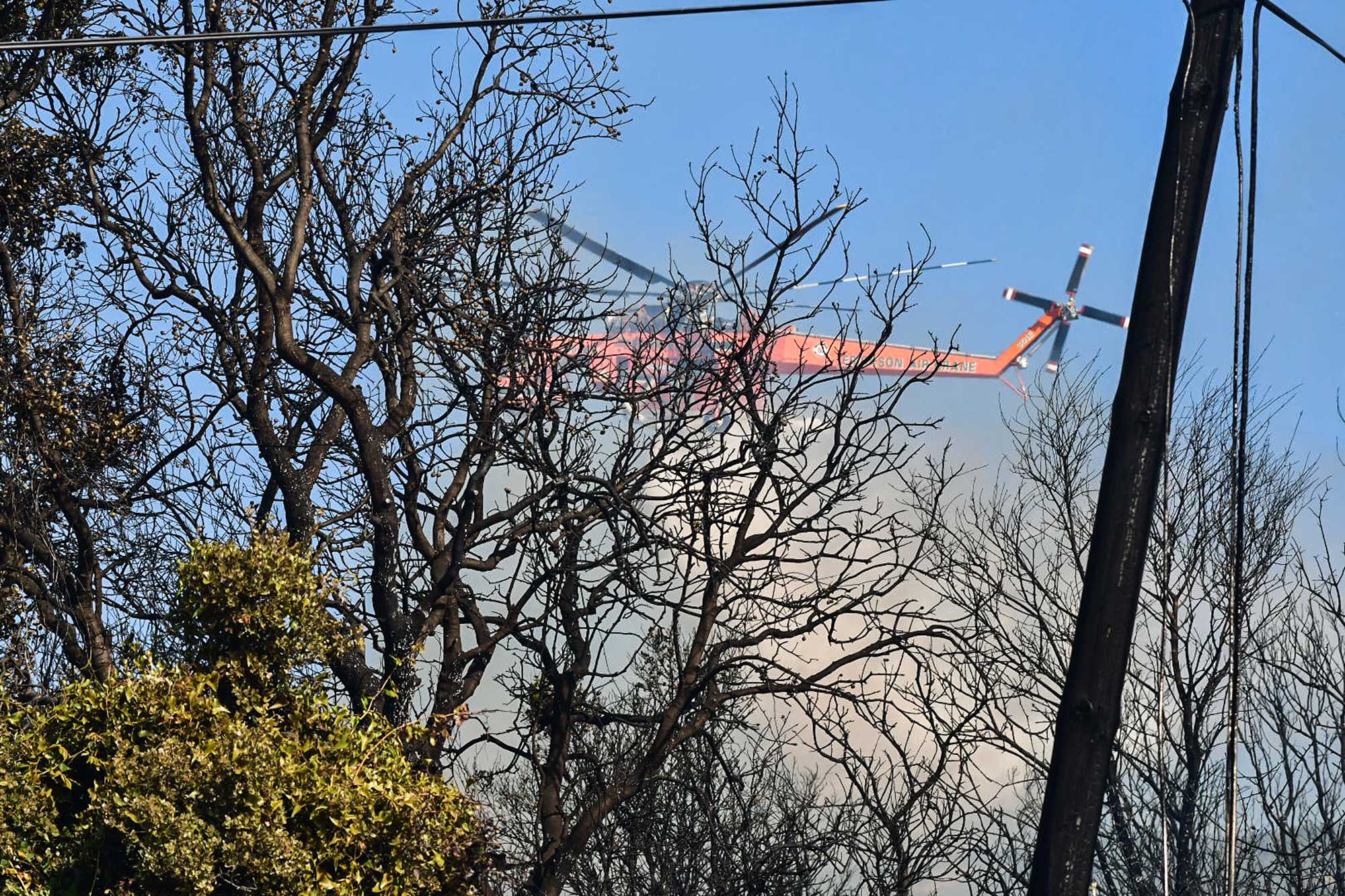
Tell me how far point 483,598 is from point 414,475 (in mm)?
1221

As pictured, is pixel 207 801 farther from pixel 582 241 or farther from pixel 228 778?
pixel 582 241

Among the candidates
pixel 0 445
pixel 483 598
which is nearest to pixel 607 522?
pixel 483 598

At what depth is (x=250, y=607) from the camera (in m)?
7.71

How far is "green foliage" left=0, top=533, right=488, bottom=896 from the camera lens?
679 centimetres

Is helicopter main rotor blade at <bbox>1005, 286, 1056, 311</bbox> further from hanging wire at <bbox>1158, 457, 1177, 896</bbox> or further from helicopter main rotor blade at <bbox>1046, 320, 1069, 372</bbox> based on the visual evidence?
hanging wire at <bbox>1158, 457, 1177, 896</bbox>

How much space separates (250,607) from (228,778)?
3.76 feet

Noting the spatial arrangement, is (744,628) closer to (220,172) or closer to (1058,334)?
(220,172)

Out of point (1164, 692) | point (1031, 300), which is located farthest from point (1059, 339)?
point (1164, 692)

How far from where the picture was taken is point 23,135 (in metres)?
11.4

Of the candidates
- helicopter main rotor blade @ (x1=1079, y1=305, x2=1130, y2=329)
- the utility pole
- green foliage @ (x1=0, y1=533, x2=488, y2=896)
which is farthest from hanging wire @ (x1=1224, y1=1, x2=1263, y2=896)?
helicopter main rotor blade @ (x1=1079, y1=305, x2=1130, y2=329)

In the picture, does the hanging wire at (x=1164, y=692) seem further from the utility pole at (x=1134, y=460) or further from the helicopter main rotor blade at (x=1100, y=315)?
the helicopter main rotor blade at (x=1100, y=315)

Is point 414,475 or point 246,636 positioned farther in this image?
point 414,475

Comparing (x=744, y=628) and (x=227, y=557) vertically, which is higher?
(x=744, y=628)

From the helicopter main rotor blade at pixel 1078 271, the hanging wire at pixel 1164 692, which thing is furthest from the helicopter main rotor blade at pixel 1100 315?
the hanging wire at pixel 1164 692
